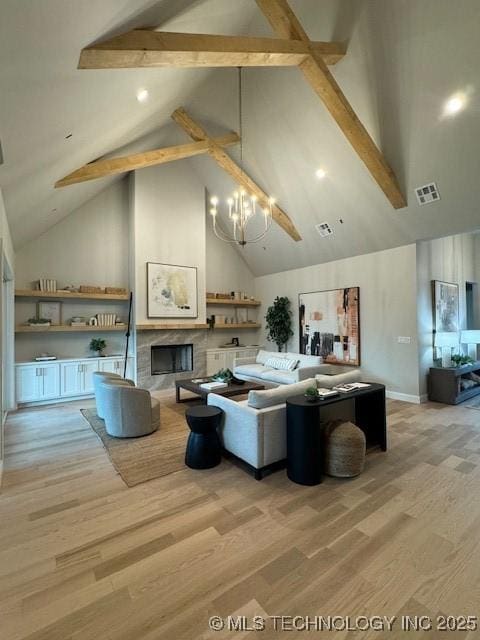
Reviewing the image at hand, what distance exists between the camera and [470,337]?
6.27 meters

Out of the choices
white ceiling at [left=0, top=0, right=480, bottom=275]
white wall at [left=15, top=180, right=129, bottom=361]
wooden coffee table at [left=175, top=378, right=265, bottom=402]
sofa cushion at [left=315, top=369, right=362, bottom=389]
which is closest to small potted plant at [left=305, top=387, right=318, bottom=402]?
sofa cushion at [left=315, top=369, right=362, bottom=389]

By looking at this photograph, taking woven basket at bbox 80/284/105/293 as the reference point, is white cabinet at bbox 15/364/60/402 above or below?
below

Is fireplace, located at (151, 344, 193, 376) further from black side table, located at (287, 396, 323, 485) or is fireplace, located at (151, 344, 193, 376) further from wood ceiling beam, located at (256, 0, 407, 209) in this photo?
wood ceiling beam, located at (256, 0, 407, 209)

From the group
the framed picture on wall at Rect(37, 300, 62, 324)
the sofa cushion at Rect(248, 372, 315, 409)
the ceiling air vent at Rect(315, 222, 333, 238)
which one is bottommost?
the sofa cushion at Rect(248, 372, 315, 409)

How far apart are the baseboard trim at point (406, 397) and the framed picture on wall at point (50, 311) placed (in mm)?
6923

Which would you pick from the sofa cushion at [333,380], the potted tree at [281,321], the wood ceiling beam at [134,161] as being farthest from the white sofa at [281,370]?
the wood ceiling beam at [134,161]

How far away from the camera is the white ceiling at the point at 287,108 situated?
6.72ft

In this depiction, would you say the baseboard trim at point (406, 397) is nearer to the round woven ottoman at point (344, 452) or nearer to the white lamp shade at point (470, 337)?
the white lamp shade at point (470, 337)

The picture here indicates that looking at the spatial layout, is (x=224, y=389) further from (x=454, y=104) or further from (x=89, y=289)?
(x=454, y=104)

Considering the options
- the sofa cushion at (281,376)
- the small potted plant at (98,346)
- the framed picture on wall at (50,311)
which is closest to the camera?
the sofa cushion at (281,376)

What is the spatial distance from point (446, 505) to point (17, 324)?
272 inches

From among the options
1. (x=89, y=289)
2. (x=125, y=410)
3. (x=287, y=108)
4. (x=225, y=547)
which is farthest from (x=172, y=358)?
(x=287, y=108)

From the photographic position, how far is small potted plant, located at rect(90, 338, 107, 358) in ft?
20.2

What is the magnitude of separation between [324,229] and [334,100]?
2.82 metres
